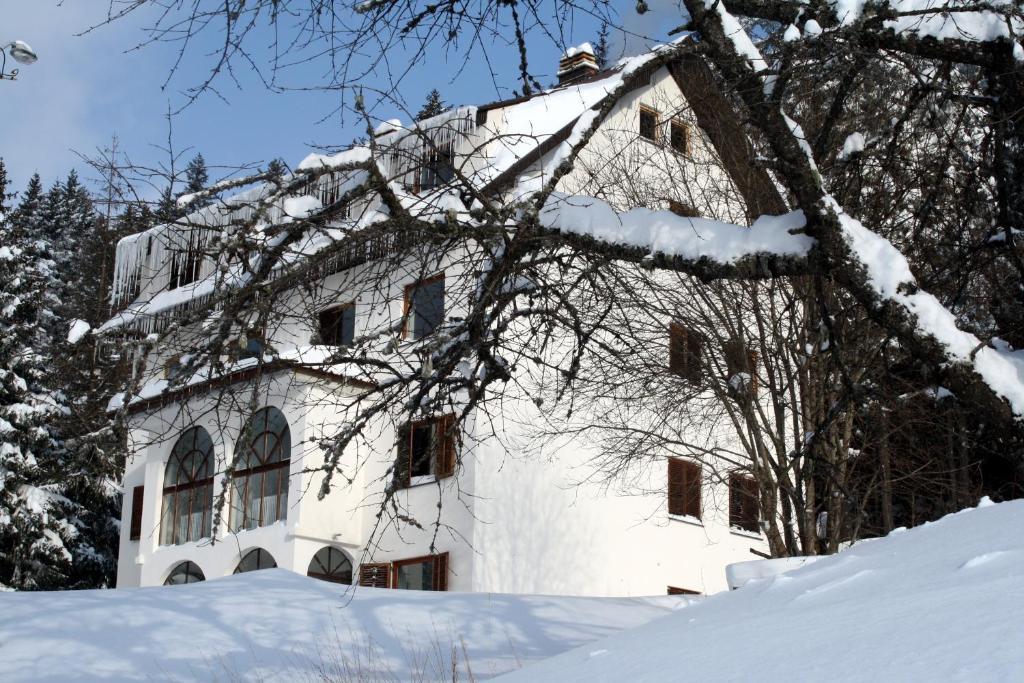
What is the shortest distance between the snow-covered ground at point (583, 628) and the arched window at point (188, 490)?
8944 mm

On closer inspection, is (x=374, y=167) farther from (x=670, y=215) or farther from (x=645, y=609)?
(x=645, y=609)

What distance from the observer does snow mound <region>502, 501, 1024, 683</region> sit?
9.77ft

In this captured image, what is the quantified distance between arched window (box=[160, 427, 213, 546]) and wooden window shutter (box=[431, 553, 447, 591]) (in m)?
5.37

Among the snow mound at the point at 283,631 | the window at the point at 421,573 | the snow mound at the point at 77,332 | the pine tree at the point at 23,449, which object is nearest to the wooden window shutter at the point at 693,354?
the snow mound at the point at 283,631

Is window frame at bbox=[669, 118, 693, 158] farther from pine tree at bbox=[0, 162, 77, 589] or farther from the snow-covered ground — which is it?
pine tree at bbox=[0, 162, 77, 589]

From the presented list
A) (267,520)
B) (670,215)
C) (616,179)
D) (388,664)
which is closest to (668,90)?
(616,179)

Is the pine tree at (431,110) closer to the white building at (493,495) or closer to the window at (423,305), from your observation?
the window at (423,305)

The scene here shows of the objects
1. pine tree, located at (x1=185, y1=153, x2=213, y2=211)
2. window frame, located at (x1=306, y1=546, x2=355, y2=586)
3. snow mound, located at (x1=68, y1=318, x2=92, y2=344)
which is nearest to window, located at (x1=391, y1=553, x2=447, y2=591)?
window frame, located at (x1=306, y1=546, x2=355, y2=586)

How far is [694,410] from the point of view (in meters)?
18.6

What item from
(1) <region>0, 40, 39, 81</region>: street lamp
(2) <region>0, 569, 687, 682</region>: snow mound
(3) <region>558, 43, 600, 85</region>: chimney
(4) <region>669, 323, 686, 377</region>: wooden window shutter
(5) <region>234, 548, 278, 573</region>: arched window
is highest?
(3) <region>558, 43, 600, 85</region>: chimney

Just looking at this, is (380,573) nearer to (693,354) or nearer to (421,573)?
(421,573)

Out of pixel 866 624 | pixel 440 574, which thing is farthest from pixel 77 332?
pixel 866 624

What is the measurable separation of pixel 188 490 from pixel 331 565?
382 centimetres

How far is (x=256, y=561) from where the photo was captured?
21547 millimetres
